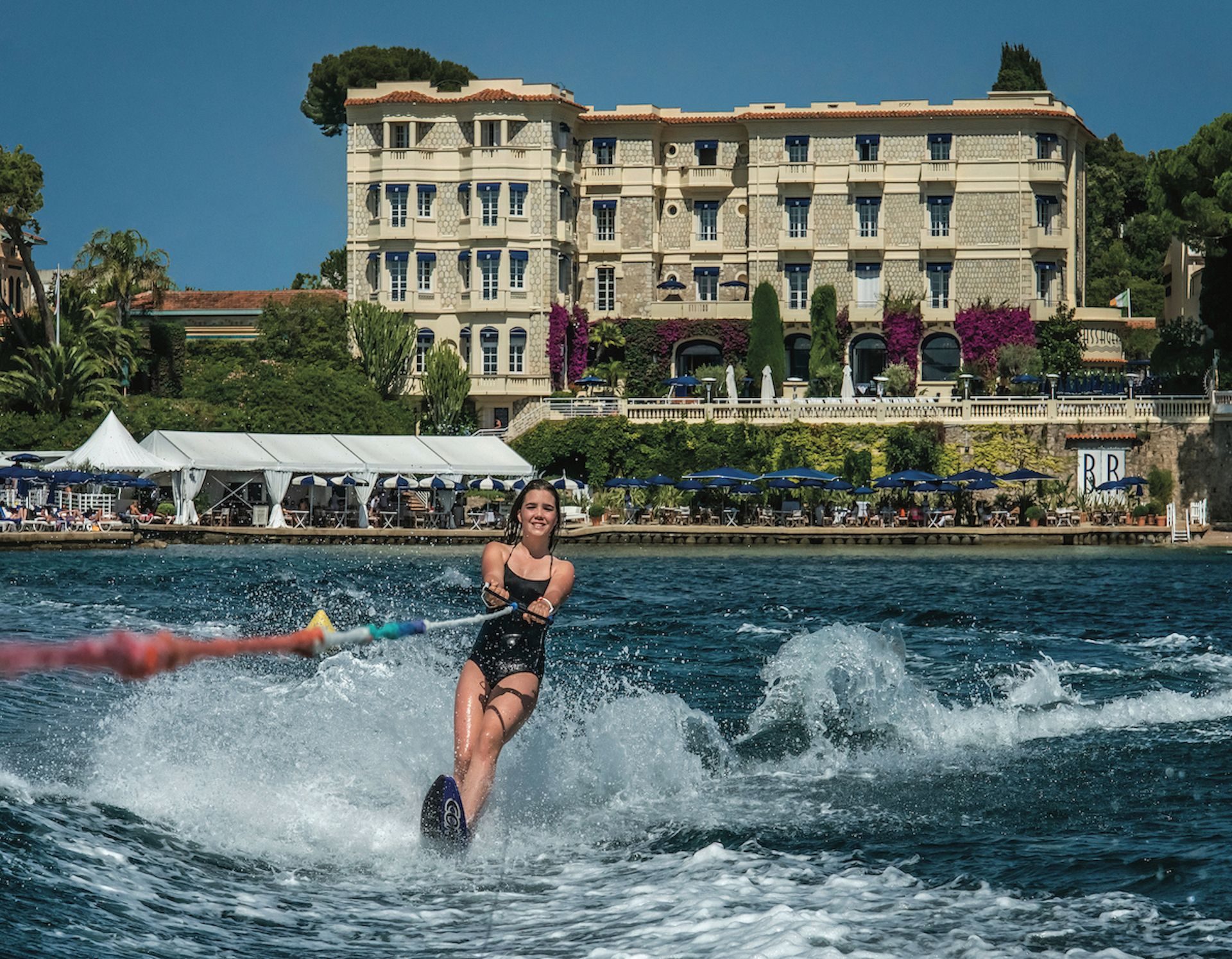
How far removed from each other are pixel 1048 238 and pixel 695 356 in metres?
15.2

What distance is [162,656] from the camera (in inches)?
243

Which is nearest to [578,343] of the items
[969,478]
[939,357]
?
[939,357]

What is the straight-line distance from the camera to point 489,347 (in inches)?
2680

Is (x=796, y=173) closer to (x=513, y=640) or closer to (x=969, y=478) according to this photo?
(x=969, y=478)

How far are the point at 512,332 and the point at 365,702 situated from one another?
55339mm

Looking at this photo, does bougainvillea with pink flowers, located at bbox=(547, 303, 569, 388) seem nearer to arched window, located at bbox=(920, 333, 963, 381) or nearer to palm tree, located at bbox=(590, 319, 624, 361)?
palm tree, located at bbox=(590, 319, 624, 361)

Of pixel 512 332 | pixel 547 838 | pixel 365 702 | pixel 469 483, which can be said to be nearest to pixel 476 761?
pixel 547 838

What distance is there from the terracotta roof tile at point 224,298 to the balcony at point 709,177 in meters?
16.3

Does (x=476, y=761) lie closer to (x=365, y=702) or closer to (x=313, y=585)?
(x=365, y=702)

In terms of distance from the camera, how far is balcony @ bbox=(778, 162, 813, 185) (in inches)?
2712

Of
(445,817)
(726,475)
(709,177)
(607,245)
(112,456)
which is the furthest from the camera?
(607,245)

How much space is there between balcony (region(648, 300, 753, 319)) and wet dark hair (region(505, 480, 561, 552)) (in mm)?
58694

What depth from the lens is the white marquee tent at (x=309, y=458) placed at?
50.1 m

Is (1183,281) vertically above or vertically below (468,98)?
below
